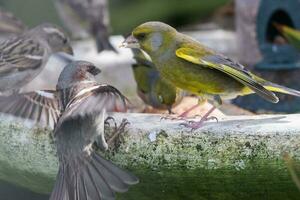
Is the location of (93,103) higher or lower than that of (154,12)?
higher

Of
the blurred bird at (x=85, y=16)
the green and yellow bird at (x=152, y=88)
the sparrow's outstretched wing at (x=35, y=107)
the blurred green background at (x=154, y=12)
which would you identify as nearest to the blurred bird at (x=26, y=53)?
the green and yellow bird at (x=152, y=88)

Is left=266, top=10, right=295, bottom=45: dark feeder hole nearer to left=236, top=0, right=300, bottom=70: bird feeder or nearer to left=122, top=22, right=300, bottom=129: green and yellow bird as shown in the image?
left=236, top=0, right=300, bottom=70: bird feeder

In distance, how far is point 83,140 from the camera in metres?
3.54

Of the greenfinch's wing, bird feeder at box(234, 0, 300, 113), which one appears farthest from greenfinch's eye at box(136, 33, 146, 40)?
bird feeder at box(234, 0, 300, 113)

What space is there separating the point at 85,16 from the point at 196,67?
4.22 m

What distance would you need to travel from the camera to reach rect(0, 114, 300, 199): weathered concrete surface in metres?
3.19

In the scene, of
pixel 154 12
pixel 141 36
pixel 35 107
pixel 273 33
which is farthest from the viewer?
pixel 154 12

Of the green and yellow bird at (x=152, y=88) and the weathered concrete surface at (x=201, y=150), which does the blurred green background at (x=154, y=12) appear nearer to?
the green and yellow bird at (x=152, y=88)

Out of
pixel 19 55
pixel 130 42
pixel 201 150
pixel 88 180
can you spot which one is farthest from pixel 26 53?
pixel 201 150

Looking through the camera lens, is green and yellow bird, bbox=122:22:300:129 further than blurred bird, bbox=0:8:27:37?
No

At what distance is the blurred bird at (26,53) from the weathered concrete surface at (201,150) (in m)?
1.23

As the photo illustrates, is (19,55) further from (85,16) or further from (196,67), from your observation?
(85,16)

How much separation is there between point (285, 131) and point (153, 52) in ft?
3.01

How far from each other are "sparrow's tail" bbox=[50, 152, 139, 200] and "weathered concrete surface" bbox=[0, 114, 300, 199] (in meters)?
0.07
